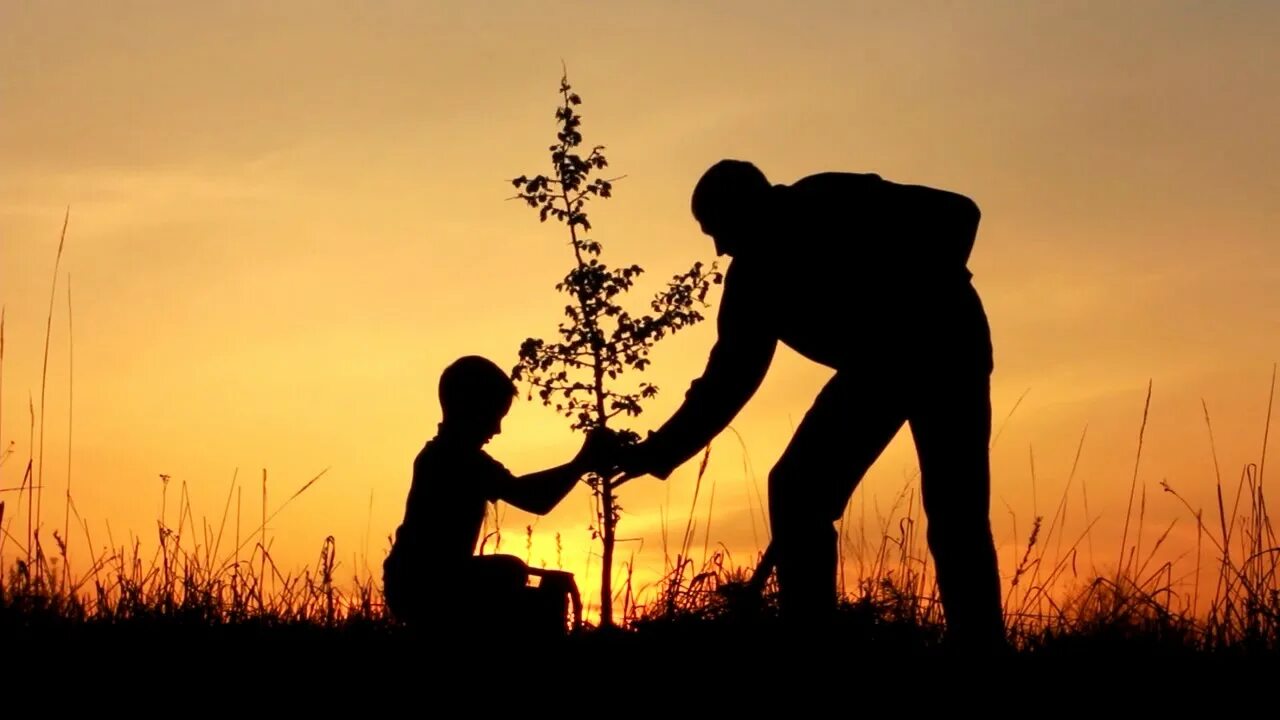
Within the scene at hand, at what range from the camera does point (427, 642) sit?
6207 mm

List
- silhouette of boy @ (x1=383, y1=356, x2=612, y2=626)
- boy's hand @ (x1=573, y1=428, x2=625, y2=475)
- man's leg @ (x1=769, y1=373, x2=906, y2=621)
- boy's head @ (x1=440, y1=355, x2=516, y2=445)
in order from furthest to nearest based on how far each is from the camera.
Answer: boy's hand @ (x1=573, y1=428, x2=625, y2=475), boy's head @ (x1=440, y1=355, x2=516, y2=445), silhouette of boy @ (x1=383, y1=356, x2=612, y2=626), man's leg @ (x1=769, y1=373, x2=906, y2=621)

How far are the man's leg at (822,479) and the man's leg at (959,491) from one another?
0.56ft

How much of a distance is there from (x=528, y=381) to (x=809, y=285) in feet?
10.4

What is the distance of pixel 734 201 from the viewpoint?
6.18 m

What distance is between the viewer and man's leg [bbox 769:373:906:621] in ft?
20.1

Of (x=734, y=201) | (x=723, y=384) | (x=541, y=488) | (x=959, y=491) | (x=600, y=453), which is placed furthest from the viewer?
(x=600, y=453)

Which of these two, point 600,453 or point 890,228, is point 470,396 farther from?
point 890,228

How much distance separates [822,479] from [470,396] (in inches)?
61.5

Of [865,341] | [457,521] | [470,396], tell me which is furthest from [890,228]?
[457,521]

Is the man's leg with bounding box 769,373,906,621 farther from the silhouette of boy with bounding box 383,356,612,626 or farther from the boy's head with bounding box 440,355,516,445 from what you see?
the boy's head with bounding box 440,355,516,445

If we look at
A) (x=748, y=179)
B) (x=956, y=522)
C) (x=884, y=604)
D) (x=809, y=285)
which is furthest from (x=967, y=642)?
(x=748, y=179)

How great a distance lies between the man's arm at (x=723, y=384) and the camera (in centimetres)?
625

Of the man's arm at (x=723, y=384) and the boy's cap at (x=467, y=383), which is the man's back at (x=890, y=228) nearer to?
the man's arm at (x=723, y=384)

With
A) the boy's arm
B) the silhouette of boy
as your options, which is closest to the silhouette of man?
the boy's arm
